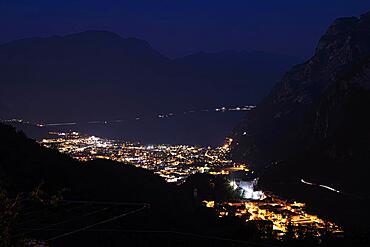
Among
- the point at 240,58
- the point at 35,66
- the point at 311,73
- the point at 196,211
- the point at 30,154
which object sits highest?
the point at 240,58

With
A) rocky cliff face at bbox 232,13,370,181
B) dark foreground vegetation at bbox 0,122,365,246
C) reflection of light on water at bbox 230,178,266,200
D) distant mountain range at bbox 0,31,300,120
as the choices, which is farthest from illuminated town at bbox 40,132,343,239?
distant mountain range at bbox 0,31,300,120

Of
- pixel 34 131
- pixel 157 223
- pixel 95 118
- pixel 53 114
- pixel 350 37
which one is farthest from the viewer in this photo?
pixel 95 118

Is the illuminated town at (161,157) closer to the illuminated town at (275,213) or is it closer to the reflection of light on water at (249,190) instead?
the reflection of light on water at (249,190)

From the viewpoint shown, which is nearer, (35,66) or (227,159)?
(227,159)

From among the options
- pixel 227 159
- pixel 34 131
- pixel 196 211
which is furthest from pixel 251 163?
pixel 196 211

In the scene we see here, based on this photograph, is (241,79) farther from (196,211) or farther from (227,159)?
(196,211)

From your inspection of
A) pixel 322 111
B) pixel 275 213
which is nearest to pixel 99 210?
pixel 275 213

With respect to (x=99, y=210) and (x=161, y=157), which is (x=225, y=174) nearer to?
(x=161, y=157)
